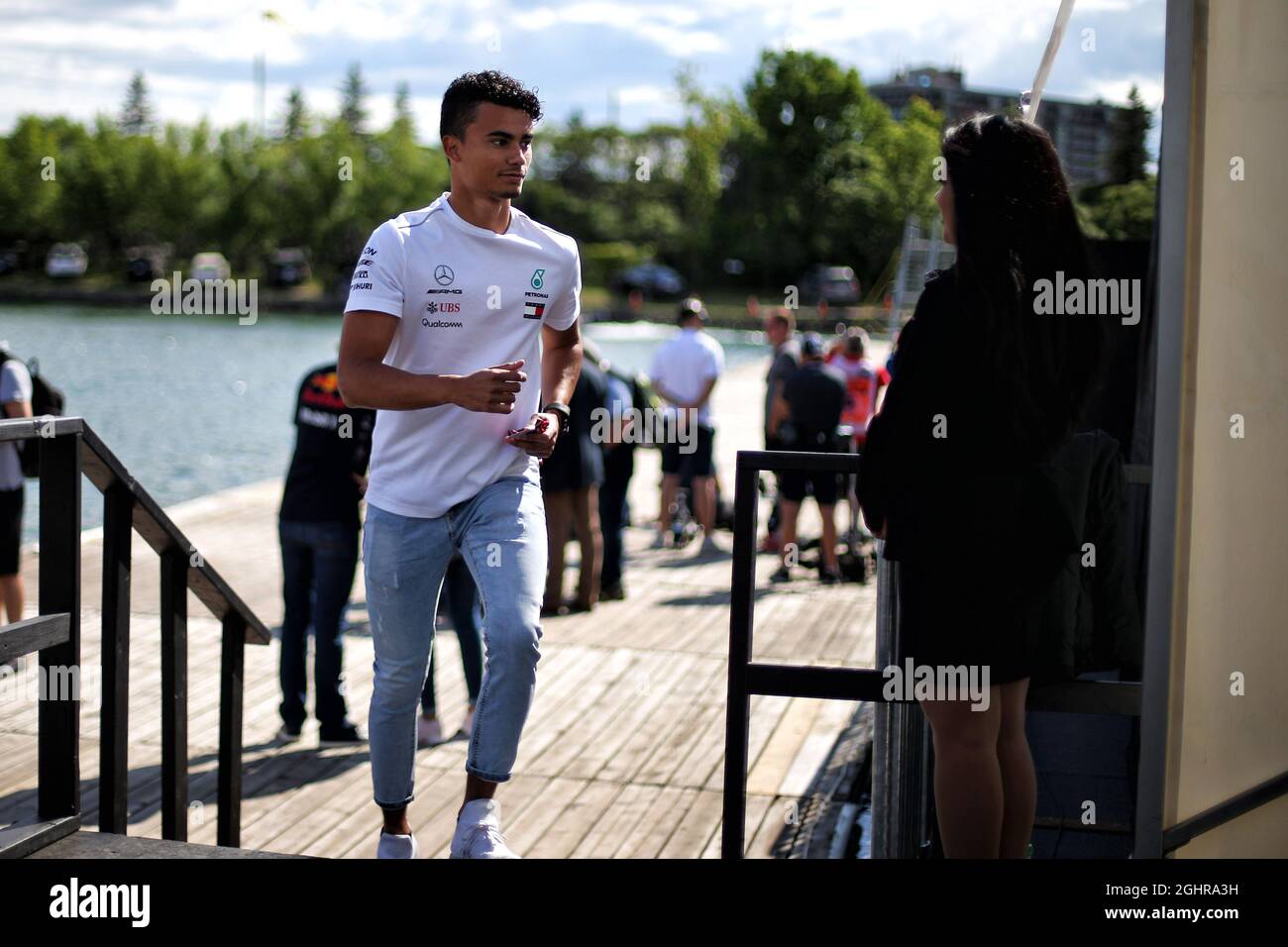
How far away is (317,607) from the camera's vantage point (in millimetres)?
6391

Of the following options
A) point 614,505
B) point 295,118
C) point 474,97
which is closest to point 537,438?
point 474,97

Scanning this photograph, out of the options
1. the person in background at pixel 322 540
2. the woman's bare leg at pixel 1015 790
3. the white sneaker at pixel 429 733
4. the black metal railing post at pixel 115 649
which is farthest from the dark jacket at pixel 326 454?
the woman's bare leg at pixel 1015 790

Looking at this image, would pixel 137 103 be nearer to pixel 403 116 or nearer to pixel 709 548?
pixel 403 116

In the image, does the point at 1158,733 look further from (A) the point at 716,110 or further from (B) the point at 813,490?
(A) the point at 716,110

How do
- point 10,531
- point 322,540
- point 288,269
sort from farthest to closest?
point 288,269 < point 10,531 < point 322,540

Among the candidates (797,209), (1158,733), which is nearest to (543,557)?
(1158,733)

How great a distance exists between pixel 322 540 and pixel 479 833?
10.5ft

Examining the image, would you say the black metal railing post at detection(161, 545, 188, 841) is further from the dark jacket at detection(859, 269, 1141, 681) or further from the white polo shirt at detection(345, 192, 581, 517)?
the dark jacket at detection(859, 269, 1141, 681)

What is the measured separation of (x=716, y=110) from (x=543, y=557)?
197 ft

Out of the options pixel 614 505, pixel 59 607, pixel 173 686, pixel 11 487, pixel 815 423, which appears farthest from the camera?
pixel 815 423

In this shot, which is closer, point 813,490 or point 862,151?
point 813,490

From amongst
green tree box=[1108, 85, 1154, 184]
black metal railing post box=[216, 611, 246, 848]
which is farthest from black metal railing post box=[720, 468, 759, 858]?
green tree box=[1108, 85, 1154, 184]

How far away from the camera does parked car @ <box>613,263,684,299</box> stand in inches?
2539

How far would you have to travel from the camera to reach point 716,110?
201 ft
